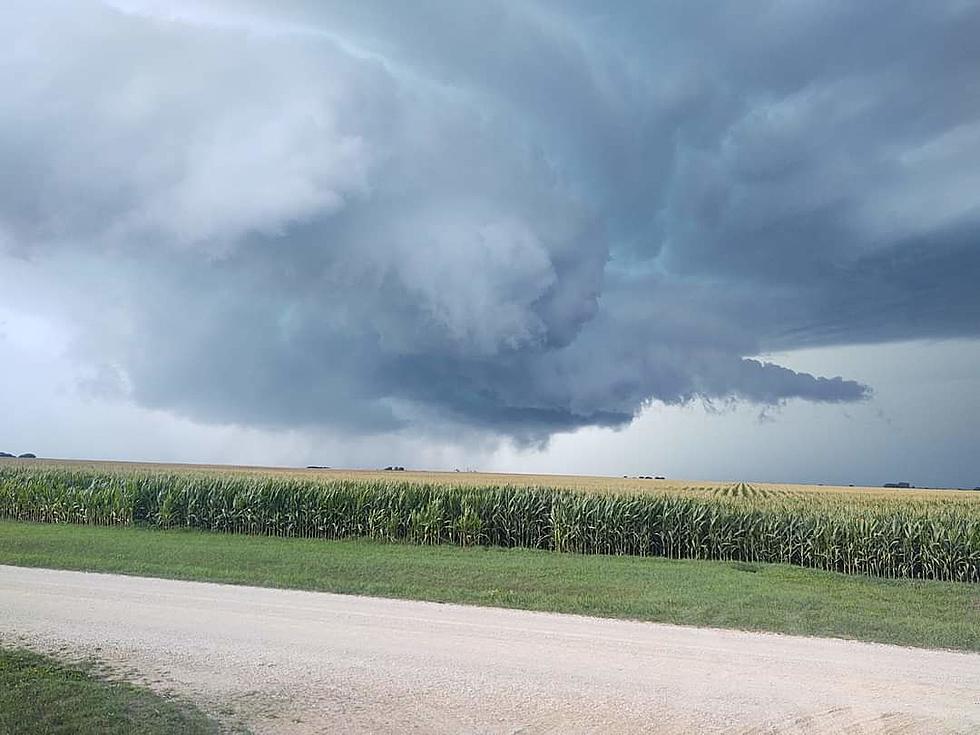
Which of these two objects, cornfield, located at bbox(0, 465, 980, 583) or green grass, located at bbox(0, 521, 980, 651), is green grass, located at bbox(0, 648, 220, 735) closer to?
green grass, located at bbox(0, 521, 980, 651)

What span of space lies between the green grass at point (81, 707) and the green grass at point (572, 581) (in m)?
7.51

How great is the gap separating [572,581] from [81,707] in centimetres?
1243

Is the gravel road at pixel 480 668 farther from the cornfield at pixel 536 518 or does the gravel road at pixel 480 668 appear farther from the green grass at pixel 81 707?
the cornfield at pixel 536 518

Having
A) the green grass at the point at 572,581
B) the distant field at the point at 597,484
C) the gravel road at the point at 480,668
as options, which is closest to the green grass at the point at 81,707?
the gravel road at the point at 480,668

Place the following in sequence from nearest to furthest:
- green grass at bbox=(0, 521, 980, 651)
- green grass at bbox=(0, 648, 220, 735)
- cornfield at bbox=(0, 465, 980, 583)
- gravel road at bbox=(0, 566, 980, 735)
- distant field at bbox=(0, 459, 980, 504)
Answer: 1. green grass at bbox=(0, 648, 220, 735)
2. gravel road at bbox=(0, 566, 980, 735)
3. green grass at bbox=(0, 521, 980, 651)
4. cornfield at bbox=(0, 465, 980, 583)
5. distant field at bbox=(0, 459, 980, 504)

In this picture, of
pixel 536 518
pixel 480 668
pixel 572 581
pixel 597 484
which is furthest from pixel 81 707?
pixel 597 484

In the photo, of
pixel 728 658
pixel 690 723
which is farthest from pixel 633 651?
pixel 690 723

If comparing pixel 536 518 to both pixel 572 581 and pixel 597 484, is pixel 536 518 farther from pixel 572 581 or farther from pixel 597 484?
pixel 597 484

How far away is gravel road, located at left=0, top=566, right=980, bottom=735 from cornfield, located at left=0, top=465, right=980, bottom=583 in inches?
515

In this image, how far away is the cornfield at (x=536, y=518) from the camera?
2483 centimetres

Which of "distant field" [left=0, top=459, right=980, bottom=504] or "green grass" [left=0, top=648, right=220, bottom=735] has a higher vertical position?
"distant field" [left=0, top=459, right=980, bottom=504]

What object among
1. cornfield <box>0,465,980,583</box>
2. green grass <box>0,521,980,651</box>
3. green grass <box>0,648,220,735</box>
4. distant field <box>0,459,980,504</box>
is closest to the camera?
green grass <box>0,648,220,735</box>

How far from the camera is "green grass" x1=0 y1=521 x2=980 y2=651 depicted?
14.9m

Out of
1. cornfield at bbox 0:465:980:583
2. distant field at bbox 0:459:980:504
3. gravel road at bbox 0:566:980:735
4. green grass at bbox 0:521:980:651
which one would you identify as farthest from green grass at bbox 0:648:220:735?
distant field at bbox 0:459:980:504
